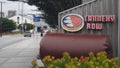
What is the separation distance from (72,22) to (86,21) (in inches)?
23.1

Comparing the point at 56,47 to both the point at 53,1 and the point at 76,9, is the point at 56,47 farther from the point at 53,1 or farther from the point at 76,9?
the point at 53,1

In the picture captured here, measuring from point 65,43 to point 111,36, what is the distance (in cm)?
264

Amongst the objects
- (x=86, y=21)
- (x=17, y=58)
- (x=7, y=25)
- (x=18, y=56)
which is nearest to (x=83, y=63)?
(x=86, y=21)

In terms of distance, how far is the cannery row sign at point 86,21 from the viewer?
56.5 feet

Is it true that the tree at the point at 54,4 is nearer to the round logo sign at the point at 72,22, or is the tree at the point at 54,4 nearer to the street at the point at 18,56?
the street at the point at 18,56

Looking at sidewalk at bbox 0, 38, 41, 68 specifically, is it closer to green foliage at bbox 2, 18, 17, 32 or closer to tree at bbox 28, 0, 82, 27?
tree at bbox 28, 0, 82, 27

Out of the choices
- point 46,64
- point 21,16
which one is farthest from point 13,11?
point 46,64

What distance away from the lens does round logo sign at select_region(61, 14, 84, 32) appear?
1745 centimetres

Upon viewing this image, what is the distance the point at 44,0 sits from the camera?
77.3 feet

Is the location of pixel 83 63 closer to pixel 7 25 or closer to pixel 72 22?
pixel 72 22

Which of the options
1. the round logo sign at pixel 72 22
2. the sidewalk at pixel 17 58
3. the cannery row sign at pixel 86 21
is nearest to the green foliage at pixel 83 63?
the cannery row sign at pixel 86 21

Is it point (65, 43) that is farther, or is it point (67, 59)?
point (65, 43)

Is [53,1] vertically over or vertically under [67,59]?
over

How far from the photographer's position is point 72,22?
17531mm
